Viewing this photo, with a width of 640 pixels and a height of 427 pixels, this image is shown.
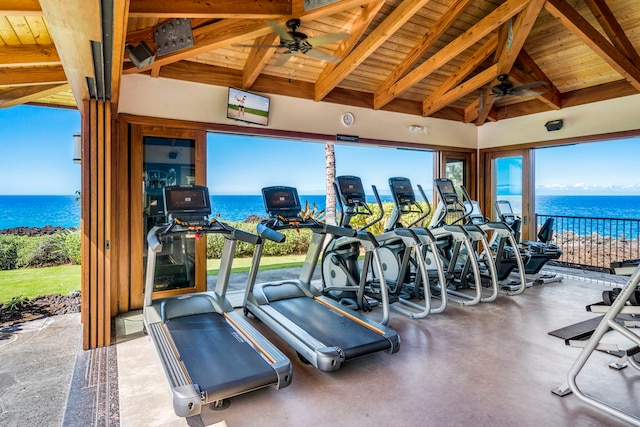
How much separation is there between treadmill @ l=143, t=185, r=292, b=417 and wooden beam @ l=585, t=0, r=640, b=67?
537 cm

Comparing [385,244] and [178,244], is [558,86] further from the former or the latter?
[178,244]

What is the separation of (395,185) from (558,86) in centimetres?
425

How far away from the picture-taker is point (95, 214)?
3.47m

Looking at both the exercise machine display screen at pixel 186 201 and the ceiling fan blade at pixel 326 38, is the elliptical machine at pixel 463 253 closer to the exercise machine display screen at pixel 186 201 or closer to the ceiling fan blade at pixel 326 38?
the ceiling fan blade at pixel 326 38

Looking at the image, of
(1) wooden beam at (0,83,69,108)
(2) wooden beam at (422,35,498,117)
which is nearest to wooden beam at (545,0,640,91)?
(2) wooden beam at (422,35,498,117)

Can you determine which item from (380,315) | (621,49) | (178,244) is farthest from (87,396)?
(621,49)

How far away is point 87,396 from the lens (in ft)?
8.83

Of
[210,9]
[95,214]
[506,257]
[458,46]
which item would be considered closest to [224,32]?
[210,9]

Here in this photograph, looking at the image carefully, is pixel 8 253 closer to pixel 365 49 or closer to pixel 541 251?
pixel 365 49

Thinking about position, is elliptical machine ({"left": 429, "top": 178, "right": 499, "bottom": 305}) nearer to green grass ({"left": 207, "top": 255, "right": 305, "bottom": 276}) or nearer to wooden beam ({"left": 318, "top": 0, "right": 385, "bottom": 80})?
wooden beam ({"left": 318, "top": 0, "right": 385, "bottom": 80})

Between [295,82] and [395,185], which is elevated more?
[295,82]

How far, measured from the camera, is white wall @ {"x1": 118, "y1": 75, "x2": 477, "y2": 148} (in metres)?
4.73

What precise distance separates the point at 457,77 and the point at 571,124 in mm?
2329

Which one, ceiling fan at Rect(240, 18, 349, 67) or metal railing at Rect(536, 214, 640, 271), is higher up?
ceiling fan at Rect(240, 18, 349, 67)
